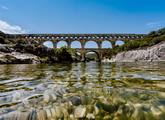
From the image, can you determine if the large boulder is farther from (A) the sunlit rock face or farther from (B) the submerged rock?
(B) the submerged rock

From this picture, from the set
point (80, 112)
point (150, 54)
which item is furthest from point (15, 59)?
point (150, 54)

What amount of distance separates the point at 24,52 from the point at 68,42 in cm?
6481

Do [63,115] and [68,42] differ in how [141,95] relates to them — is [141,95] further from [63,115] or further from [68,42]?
[68,42]

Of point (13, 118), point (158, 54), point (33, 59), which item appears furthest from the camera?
point (158, 54)

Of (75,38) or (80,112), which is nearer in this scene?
(80,112)

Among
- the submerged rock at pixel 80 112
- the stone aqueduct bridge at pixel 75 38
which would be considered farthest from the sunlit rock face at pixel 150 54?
the submerged rock at pixel 80 112

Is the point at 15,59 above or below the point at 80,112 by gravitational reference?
above

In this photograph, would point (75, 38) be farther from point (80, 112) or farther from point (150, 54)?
point (80, 112)

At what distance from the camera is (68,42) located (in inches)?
4673

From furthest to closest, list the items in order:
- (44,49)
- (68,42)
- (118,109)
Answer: (68,42), (44,49), (118,109)

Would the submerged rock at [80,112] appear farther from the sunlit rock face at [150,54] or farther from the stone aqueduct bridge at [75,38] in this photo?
the stone aqueduct bridge at [75,38]

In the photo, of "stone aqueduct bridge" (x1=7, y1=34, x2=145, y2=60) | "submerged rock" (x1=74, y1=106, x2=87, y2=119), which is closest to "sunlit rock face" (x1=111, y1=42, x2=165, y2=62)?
"stone aqueduct bridge" (x1=7, y1=34, x2=145, y2=60)

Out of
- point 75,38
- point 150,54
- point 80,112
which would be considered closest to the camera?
point 80,112

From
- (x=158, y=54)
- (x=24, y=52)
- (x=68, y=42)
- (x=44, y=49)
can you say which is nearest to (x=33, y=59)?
(x=24, y=52)
